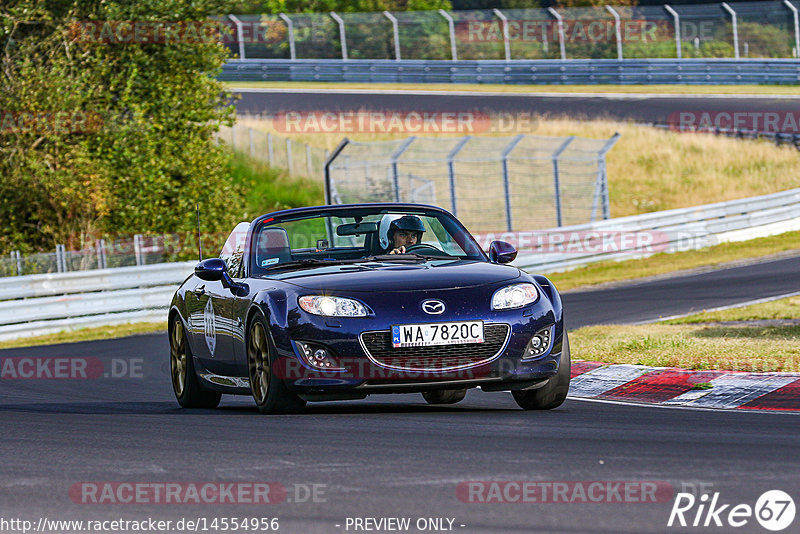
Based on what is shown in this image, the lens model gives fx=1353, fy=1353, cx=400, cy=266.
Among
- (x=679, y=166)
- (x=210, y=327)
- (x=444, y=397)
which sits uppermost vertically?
(x=210, y=327)

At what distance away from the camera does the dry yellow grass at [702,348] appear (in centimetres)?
1002

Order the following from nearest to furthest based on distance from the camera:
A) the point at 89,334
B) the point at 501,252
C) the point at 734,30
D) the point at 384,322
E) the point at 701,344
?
the point at 384,322 → the point at 501,252 → the point at 701,344 → the point at 89,334 → the point at 734,30

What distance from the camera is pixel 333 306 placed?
7871 mm

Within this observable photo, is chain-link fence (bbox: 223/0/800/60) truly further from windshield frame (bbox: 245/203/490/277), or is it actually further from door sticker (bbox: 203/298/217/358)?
door sticker (bbox: 203/298/217/358)

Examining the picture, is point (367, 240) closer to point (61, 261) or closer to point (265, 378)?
point (265, 378)

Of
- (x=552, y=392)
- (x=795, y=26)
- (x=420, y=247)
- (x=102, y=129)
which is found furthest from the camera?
(x=795, y=26)

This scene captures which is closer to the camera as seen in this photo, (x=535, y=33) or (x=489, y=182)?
(x=489, y=182)

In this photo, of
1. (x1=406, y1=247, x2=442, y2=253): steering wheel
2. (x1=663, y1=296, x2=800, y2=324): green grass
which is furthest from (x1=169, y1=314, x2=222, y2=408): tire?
(x1=663, y1=296, x2=800, y2=324): green grass

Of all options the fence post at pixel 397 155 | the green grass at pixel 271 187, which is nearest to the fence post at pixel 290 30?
the green grass at pixel 271 187

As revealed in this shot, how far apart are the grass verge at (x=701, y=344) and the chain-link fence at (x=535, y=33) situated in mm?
26600

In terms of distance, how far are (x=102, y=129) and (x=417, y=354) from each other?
20362 millimetres

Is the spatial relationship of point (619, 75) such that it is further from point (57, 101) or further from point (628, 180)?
point (57, 101)

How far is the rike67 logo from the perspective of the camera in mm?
4746

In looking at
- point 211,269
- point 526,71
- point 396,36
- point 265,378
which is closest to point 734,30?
point 526,71
